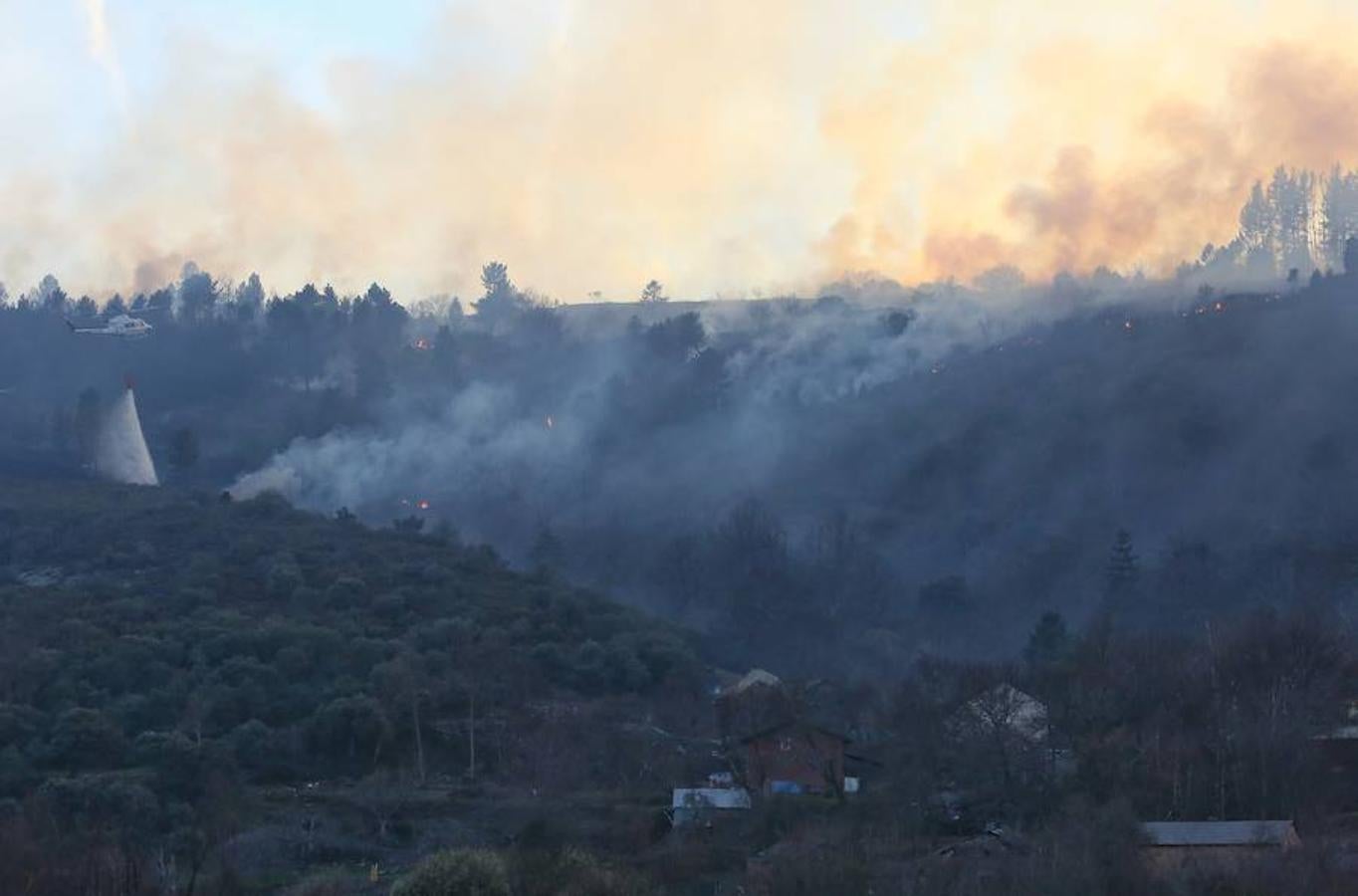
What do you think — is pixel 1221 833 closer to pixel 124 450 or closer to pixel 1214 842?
pixel 1214 842

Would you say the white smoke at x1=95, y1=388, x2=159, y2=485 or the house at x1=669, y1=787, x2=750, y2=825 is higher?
the white smoke at x1=95, y1=388, x2=159, y2=485

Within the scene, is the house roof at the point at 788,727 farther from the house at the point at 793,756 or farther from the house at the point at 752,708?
the house at the point at 752,708

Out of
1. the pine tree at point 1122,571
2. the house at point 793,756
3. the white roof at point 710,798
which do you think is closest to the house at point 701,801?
the white roof at point 710,798

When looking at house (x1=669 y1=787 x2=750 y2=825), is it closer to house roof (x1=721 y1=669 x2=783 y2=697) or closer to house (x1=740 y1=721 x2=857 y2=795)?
house (x1=740 y1=721 x2=857 y2=795)

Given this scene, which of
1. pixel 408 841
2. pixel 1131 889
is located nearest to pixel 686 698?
pixel 408 841

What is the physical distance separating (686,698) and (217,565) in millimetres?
23270

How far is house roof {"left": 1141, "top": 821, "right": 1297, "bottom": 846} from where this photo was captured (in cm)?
3844

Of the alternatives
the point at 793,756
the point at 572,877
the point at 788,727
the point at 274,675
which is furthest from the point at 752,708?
the point at 572,877

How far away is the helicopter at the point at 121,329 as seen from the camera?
119 meters

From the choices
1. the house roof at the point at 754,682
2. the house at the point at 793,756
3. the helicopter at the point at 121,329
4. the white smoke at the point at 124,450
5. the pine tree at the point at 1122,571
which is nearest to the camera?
the house at the point at 793,756

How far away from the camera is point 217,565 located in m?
76.5

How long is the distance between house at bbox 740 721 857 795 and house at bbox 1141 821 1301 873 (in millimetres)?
12721

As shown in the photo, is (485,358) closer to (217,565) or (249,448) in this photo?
(249,448)

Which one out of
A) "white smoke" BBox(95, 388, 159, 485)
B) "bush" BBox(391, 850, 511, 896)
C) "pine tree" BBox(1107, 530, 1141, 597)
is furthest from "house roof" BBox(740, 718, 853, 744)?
"white smoke" BBox(95, 388, 159, 485)
